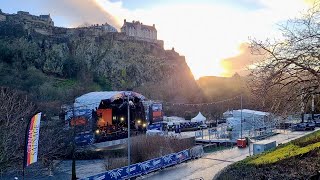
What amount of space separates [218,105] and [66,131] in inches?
2047

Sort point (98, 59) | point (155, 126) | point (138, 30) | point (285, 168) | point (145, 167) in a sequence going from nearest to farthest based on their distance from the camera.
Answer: point (285, 168) < point (145, 167) < point (155, 126) < point (98, 59) < point (138, 30)

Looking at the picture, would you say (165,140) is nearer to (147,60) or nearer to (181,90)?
(181,90)

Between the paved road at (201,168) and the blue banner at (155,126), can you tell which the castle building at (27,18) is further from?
the paved road at (201,168)

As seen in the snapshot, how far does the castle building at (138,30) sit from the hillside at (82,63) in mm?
5851

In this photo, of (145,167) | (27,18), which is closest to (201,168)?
(145,167)

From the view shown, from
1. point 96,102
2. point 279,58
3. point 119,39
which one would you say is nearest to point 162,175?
point 279,58

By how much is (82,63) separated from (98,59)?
787 cm

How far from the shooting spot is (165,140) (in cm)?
3073

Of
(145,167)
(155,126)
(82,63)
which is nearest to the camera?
(145,167)

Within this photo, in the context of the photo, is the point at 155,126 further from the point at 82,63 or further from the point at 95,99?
the point at 82,63

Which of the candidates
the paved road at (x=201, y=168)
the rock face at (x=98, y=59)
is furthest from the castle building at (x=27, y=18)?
the paved road at (x=201, y=168)

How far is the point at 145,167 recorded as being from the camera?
947 inches

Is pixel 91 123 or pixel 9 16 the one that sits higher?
pixel 9 16

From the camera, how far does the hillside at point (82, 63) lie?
82188mm
